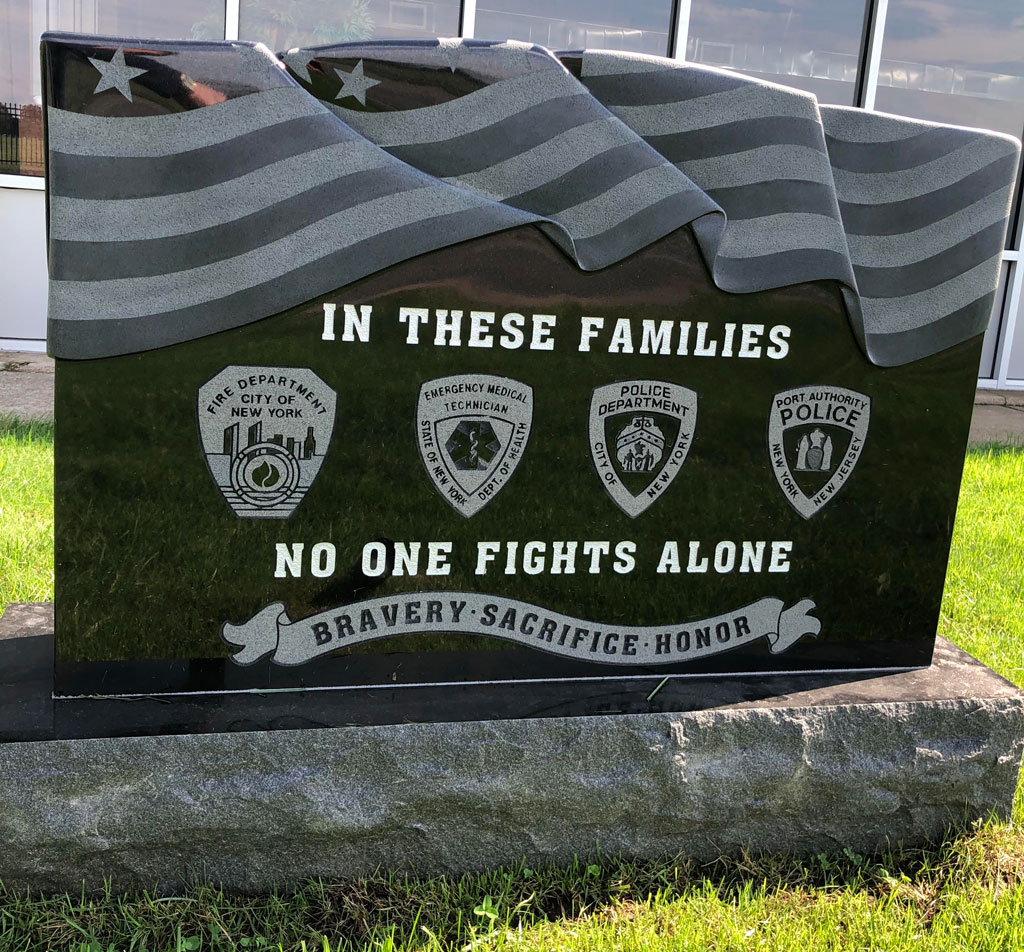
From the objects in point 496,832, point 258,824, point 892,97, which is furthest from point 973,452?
point 258,824

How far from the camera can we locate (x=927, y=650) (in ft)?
8.09

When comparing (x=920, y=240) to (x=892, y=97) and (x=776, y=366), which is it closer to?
(x=776, y=366)

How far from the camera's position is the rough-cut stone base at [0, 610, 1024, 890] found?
6.23 feet

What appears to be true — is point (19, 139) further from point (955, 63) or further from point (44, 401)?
point (955, 63)

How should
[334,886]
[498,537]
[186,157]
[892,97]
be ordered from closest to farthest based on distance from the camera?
[186,157] → [334,886] → [498,537] → [892,97]

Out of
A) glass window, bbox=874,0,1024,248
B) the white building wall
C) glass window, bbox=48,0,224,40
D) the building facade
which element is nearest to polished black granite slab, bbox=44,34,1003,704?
the building facade

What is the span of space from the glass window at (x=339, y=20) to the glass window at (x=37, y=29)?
24 cm

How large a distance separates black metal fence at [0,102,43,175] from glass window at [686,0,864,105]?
175 inches

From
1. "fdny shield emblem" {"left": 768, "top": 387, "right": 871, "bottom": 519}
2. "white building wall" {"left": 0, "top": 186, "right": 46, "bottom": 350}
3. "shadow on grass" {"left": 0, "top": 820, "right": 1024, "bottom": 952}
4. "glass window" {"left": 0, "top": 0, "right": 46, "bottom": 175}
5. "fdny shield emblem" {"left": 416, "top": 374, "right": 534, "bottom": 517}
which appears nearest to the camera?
"shadow on grass" {"left": 0, "top": 820, "right": 1024, "bottom": 952}

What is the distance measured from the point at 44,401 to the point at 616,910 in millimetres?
4927

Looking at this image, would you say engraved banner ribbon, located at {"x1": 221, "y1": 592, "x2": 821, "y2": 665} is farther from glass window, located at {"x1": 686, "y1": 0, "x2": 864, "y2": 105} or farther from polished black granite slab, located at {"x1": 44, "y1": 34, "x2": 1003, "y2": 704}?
glass window, located at {"x1": 686, "y1": 0, "x2": 864, "y2": 105}

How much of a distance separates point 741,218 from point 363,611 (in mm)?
1145

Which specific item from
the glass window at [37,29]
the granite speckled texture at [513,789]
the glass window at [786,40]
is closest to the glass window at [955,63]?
the glass window at [786,40]

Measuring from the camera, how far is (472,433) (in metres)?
2.11
